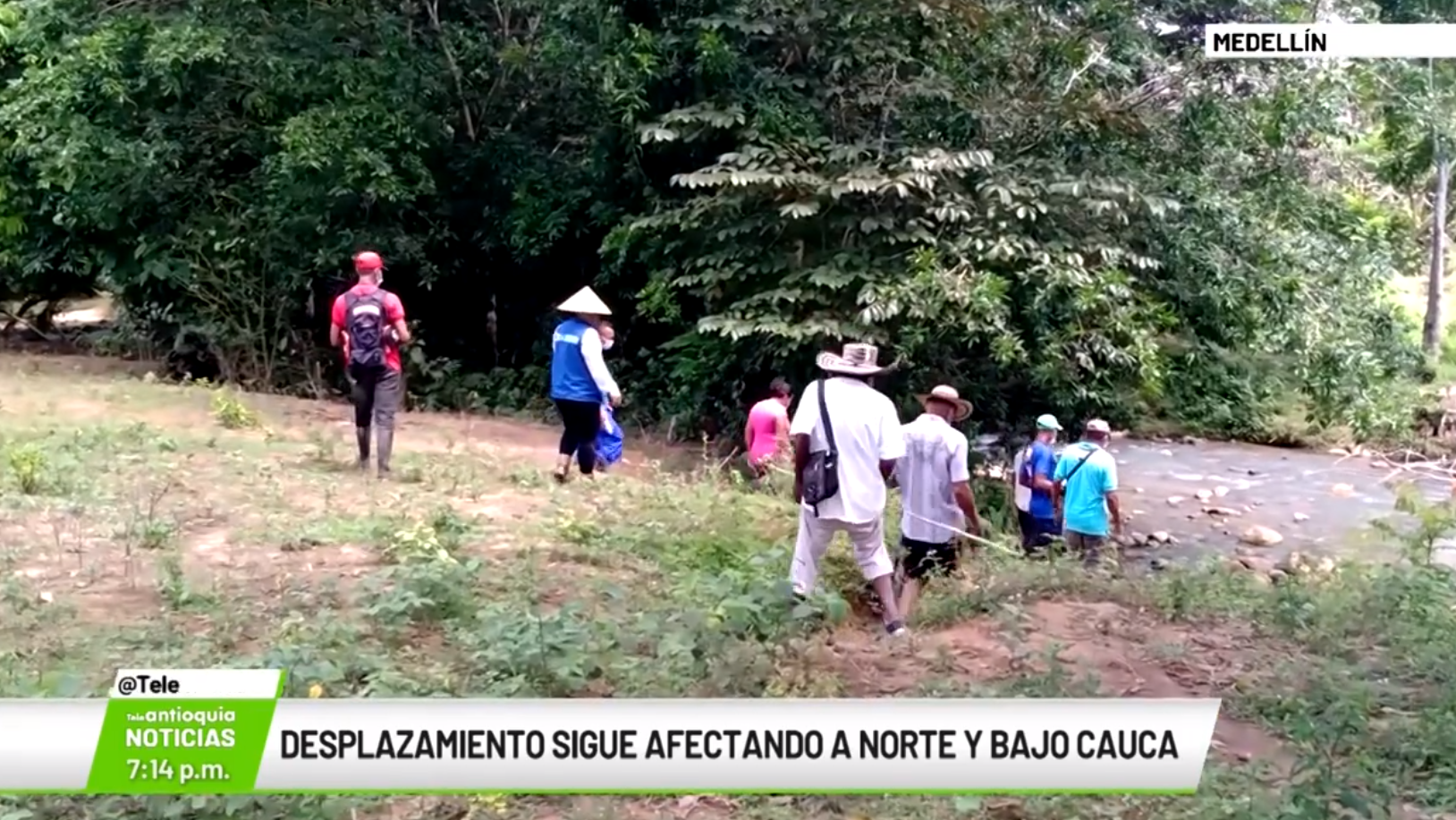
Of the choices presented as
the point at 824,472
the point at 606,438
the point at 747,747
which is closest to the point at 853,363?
the point at 824,472

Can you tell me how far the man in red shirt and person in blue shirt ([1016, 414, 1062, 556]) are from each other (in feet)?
12.6

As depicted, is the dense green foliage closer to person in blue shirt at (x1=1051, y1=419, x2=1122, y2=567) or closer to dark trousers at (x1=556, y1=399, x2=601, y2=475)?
person in blue shirt at (x1=1051, y1=419, x2=1122, y2=567)

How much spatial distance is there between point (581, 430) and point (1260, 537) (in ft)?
24.8

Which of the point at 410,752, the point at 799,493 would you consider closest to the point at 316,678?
the point at 410,752

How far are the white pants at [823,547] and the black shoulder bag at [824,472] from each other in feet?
0.46

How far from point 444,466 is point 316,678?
5.11m

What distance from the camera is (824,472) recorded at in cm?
599

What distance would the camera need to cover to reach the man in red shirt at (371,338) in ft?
27.9

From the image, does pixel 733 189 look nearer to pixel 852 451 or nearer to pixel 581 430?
pixel 581 430

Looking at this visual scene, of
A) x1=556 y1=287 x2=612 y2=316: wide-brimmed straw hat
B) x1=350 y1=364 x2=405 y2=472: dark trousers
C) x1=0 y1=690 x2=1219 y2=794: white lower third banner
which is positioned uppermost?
x1=556 y1=287 x2=612 y2=316: wide-brimmed straw hat

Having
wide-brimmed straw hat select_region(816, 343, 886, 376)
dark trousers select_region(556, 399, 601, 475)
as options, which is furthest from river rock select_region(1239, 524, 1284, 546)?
wide-brimmed straw hat select_region(816, 343, 886, 376)

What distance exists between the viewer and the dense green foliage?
39.9ft
